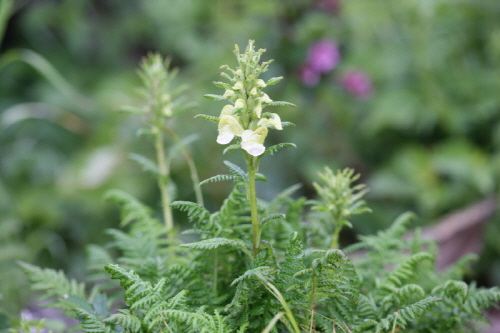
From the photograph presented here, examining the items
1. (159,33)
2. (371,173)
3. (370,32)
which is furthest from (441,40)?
(159,33)

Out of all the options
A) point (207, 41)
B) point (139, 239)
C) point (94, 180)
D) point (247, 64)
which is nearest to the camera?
point (247, 64)

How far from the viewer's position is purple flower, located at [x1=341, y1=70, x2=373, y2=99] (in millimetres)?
2826

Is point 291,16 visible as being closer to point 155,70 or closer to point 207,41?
point 207,41

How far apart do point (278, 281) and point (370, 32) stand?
261cm

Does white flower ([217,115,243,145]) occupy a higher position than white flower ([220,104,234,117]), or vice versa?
white flower ([220,104,234,117])

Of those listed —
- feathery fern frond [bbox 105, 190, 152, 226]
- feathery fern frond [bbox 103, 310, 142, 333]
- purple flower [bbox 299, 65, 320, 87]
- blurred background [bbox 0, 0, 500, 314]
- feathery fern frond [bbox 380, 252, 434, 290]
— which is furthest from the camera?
purple flower [bbox 299, 65, 320, 87]

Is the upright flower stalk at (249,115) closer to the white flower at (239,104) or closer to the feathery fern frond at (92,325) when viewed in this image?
the white flower at (239,104)

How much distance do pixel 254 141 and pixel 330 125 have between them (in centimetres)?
228

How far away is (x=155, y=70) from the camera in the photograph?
3.53 ft

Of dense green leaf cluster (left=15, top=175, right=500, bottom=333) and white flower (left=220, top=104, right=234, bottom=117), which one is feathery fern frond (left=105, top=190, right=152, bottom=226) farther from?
white flower (left=220, top=104, right=234, bottom=117)

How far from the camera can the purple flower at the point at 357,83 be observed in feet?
9.27

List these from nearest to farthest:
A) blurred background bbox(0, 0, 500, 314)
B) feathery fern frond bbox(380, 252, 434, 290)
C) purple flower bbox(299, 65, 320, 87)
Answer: feathery fern frond bbox(380, 252, 434, 290) → blurred background bbox(0, 0, 500, 314) → purple flower bbox(299, 65, 320, 87)

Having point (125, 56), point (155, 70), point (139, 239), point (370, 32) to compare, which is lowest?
point (139, 239)

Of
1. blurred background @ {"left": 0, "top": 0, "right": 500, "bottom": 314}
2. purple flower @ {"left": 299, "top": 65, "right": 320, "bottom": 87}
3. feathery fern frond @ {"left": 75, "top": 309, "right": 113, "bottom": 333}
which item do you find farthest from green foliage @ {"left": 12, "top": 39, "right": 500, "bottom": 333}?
purple flower @ {"left": 299, "top": 65, "right": 320, "bottom": 87}
